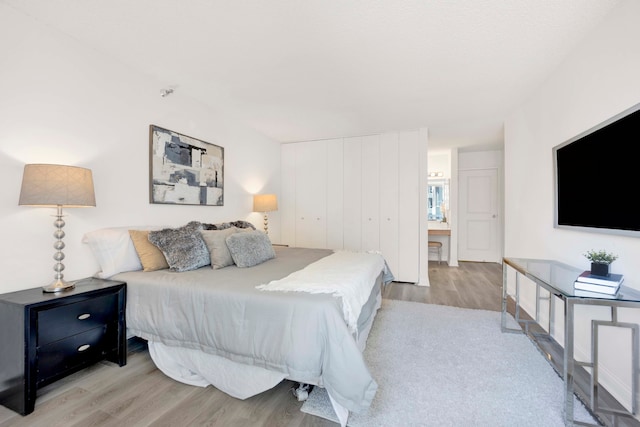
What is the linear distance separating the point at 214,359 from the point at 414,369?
1.41 m

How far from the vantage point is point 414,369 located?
201 centimetres

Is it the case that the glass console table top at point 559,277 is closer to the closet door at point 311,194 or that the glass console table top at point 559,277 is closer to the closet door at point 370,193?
the closet door at point 370,193

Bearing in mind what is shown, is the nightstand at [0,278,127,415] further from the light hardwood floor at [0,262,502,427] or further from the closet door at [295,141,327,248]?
the closet door at [295,141,327,248]

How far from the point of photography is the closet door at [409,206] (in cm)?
434

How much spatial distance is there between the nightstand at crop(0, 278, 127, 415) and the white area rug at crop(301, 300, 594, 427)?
4.99 feet

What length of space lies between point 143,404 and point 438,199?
21.0 ft

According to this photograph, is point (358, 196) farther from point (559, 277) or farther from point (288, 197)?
point (559, 277)

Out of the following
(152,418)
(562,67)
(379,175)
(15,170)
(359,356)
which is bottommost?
(152,418)

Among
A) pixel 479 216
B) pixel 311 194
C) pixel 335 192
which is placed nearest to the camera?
pixel 335 192

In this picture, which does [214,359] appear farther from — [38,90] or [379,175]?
[379,175]

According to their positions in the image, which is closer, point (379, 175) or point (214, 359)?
point (214, 359)

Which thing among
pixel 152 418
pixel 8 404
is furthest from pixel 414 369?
pixel 8 404

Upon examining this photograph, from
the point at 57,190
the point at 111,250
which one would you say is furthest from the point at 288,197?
the point at 57,190

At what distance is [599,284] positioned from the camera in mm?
1474
